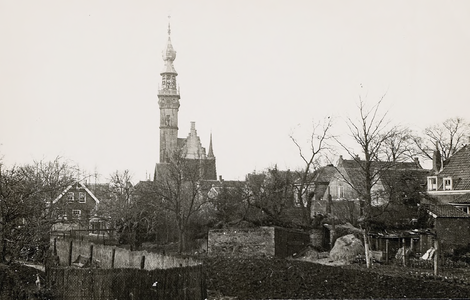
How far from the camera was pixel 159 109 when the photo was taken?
8444 cm

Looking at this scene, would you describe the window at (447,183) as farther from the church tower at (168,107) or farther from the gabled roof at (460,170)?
the church tower at (168,107)

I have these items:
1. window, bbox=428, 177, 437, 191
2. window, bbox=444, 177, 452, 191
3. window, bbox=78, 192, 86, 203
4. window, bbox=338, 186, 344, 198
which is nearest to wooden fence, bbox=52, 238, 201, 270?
window, bbox=444, 177, 452, 191

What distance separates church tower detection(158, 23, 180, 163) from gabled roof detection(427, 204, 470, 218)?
55.9 meters

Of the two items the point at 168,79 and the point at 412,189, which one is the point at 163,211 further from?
the point at 168,79

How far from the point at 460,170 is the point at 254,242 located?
18061 millimetres

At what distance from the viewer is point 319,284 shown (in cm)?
1730

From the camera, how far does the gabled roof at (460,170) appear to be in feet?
121

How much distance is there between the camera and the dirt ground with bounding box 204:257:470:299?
52.7 feet

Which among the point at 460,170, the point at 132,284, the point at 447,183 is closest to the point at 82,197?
the point at 447,183

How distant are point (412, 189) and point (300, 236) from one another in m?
11.8

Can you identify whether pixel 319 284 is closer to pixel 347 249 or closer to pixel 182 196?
pixel 347 249

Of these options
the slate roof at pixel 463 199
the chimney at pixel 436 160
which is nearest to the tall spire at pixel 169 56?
the chimney at pixel 436 160

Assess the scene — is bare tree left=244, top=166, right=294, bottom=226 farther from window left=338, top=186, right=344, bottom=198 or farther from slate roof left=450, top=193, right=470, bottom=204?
window left=338, top=186, right=344, bottom=198

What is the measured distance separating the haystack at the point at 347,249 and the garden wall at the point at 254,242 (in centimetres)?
287
